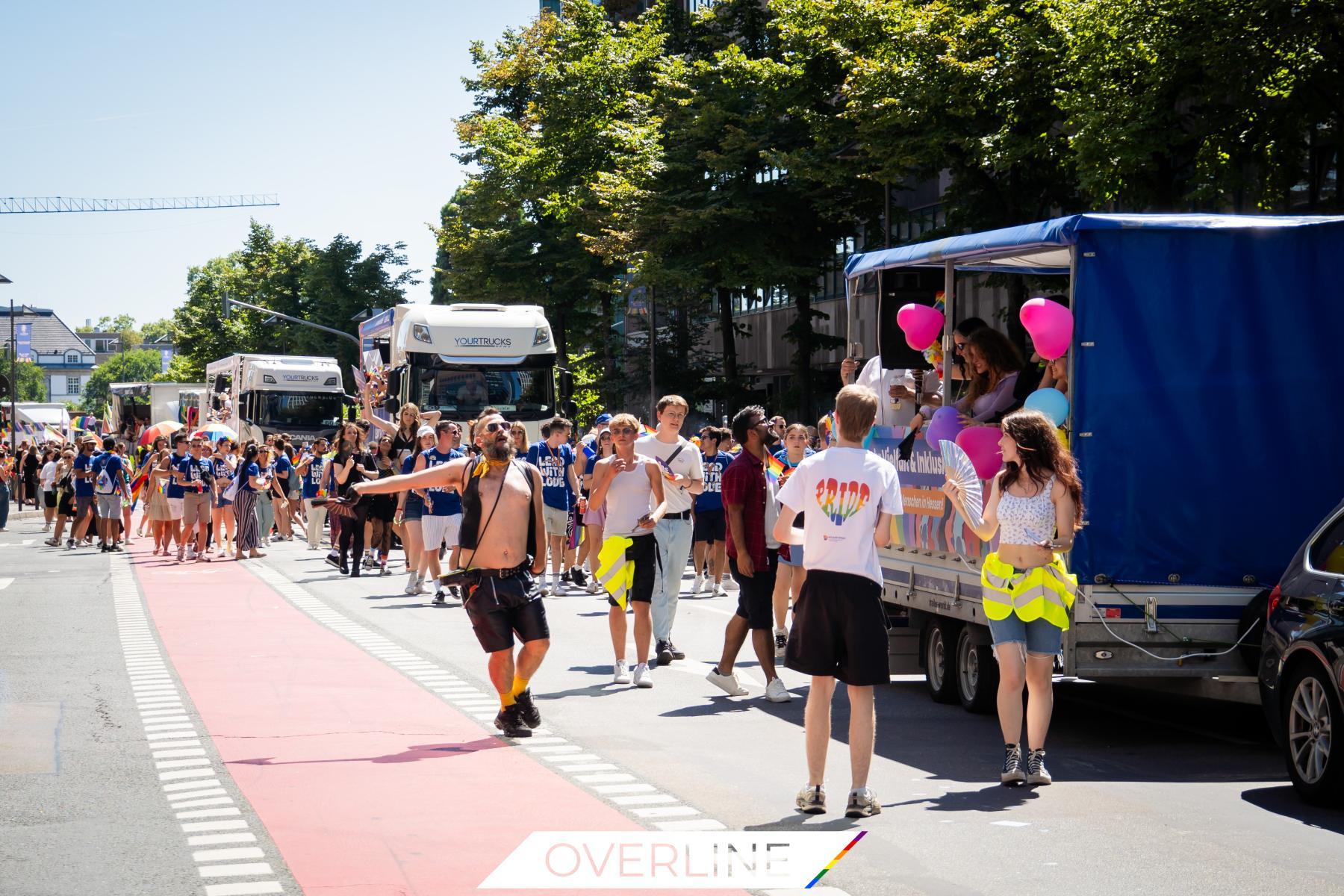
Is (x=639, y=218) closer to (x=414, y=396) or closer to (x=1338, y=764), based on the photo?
(x=414, y=396)

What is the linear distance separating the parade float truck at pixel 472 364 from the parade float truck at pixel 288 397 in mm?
16517

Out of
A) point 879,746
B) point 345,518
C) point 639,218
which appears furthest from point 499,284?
point 879,746

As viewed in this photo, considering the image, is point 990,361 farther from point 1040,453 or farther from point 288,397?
point 288,397

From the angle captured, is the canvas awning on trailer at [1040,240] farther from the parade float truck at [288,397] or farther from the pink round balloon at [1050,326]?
the parade float truck at [288,397]

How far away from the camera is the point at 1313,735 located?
7.77m

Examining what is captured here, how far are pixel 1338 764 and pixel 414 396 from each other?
21.7 metres

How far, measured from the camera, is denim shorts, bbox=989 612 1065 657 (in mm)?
8125

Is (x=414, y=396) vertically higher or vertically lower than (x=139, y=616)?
higher

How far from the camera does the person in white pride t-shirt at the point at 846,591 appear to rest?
7289 mm

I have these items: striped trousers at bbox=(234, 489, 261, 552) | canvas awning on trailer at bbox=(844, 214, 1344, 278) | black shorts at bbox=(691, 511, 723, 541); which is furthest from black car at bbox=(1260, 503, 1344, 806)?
striped trousers at bbox=(234, 489, 261, 552)

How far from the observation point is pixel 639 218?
124 ft

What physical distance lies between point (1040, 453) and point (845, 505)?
51.4 inches

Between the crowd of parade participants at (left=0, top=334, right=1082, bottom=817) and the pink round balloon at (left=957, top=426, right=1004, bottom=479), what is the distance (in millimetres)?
215

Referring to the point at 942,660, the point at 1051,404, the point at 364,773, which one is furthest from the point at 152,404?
the point at 1051,404
